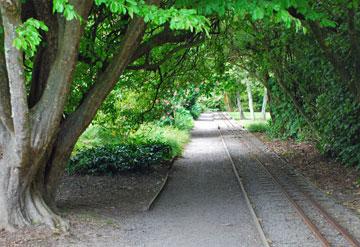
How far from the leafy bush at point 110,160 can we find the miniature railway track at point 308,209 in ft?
14.0

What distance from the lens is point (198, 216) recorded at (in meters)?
11.0

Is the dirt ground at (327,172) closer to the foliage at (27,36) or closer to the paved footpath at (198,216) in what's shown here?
the paved footpath at (198,216)

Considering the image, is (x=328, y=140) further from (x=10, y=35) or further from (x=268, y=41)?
(x=10, y=35)

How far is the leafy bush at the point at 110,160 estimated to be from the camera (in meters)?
17.0

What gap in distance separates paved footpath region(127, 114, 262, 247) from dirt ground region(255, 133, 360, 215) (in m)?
2.58

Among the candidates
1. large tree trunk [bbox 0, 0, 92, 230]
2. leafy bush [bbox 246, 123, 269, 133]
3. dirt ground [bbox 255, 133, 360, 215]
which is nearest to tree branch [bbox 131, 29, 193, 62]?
large tree trunk [bbox 0, 0, 92, 230]

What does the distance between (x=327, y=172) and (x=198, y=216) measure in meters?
7.66

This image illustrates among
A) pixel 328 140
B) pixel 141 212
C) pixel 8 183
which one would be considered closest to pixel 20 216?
pixel 8 183

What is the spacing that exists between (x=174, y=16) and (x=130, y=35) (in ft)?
7.69

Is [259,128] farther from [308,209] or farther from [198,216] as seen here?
[198,216]

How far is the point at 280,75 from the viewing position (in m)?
26.2

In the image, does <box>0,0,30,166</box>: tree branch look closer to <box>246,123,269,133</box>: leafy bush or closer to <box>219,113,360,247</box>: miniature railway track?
<box>219,113,360,247</box>: miniature railway track

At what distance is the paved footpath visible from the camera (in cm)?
902

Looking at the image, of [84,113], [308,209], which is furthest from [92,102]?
[308,209]
